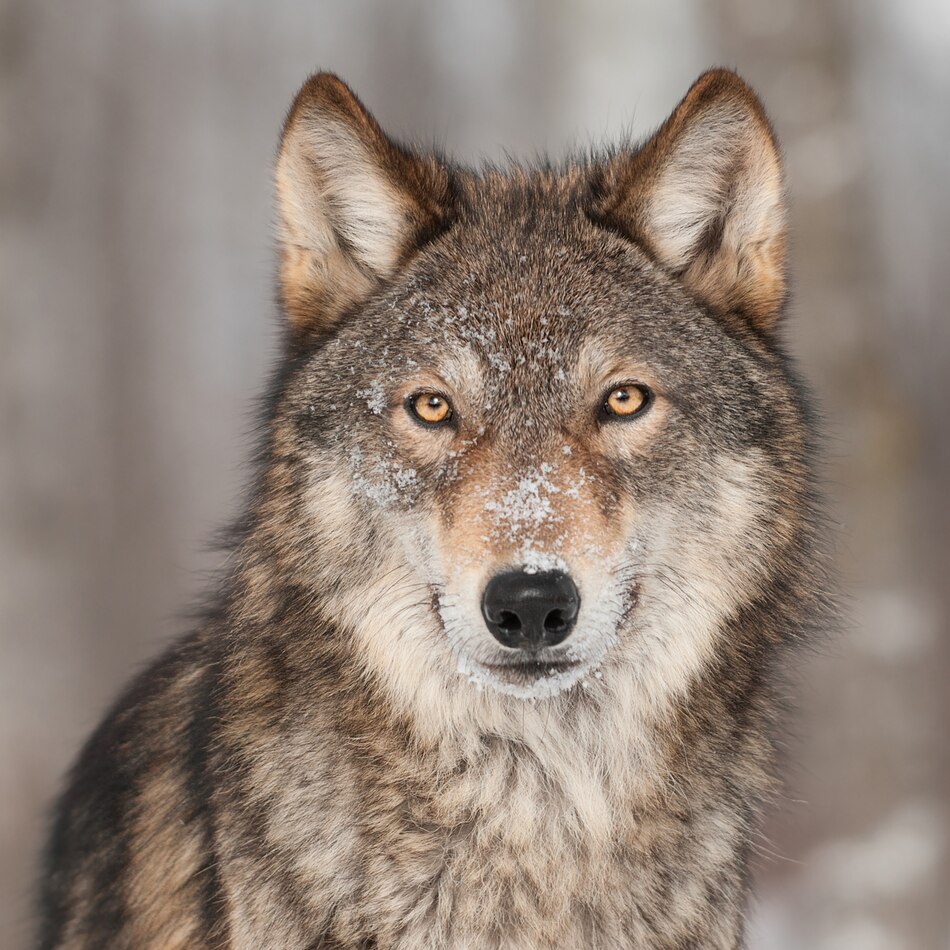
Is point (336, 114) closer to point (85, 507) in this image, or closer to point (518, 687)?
point (518, 687)

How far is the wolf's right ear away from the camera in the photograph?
2.99 meters

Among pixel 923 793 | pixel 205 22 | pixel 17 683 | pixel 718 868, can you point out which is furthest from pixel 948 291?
pixel 718 868

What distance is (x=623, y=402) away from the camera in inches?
113

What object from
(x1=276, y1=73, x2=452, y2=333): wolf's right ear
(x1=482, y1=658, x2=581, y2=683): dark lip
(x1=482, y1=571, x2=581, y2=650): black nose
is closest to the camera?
(x1=482, y1=571, x2=581, y2=650): black nose

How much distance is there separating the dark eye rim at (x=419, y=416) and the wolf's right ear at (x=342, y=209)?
0.44 m

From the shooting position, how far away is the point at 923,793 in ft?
17.8

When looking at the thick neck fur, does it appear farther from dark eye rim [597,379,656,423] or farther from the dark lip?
dark eye rim [597,379,656,423]

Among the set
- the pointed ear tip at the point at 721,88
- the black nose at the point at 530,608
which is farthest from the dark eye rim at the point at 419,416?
the pointed ear tip at the point at 721,88

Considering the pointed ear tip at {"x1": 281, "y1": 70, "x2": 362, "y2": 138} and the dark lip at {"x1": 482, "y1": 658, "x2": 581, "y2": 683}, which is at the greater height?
the pointed ear tip at {"x1": 281, "y1": 70, "x2": 362, "y2": 138}

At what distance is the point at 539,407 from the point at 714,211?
0.86 meters

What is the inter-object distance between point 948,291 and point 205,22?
352 inches

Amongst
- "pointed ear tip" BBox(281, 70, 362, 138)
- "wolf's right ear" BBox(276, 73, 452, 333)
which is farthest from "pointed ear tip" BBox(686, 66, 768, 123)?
"pointed ear tip" BBox(281, 70, 362, 138)

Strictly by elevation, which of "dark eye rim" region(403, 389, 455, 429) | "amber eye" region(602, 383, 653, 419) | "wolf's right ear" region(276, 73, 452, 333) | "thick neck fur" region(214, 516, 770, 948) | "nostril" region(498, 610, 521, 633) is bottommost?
"thick neck fur" region(214, 516, 770, 948)

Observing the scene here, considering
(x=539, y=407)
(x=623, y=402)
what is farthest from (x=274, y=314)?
(x=623, y=402)
